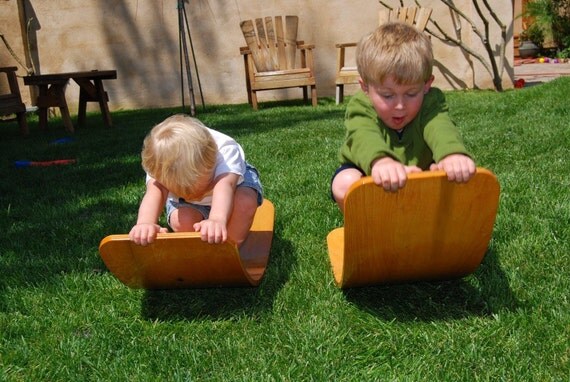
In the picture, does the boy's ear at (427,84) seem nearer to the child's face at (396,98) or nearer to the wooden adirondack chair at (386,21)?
the child's face at (396,98)

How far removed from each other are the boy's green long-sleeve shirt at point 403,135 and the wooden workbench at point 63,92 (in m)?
6.00

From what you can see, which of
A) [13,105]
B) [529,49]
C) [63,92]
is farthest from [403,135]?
[529,49]

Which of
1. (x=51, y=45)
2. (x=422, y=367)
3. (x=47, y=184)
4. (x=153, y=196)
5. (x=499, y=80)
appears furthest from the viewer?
(x=51, y=45)

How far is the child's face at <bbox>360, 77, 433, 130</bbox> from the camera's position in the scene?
2178 mm

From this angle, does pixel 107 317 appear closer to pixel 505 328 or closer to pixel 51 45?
pixel 505 328

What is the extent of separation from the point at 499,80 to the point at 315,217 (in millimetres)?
6728

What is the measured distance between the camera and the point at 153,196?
2504mm

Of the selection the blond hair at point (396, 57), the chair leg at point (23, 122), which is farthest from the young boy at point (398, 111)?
the chair leg at point (23, 122)

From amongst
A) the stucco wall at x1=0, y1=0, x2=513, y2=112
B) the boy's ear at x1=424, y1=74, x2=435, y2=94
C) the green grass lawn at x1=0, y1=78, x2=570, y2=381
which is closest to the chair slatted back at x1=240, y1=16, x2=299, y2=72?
the stucco wall at x1=0, y1=0, x2=513, y2=112

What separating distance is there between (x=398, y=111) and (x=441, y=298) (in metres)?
0.69

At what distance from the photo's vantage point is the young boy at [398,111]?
6.82ft

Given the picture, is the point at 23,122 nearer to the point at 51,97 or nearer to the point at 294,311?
the point at 51,97

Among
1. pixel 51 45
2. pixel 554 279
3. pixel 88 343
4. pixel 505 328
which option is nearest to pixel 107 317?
pixel 88 343

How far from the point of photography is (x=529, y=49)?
58.4 ft
